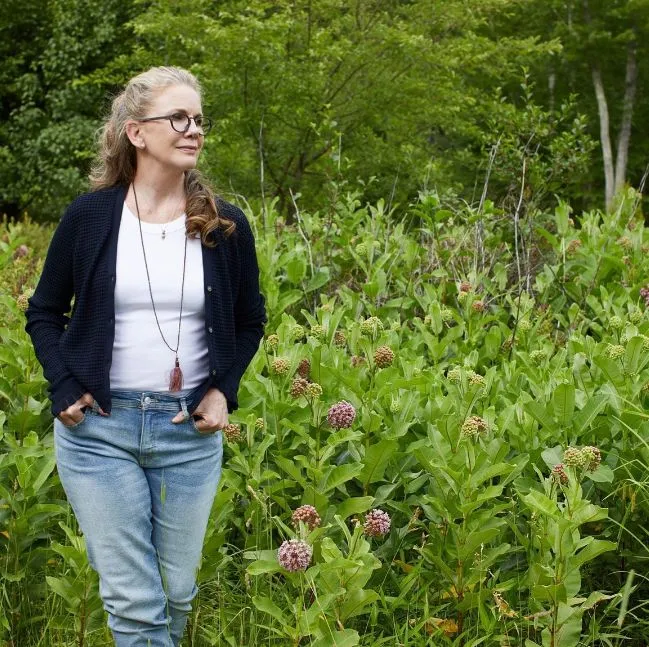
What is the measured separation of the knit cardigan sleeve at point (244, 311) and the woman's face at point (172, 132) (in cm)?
21

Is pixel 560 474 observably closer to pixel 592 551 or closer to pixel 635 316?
pixel 592 551

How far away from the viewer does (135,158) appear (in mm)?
2938

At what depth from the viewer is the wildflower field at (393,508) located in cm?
284

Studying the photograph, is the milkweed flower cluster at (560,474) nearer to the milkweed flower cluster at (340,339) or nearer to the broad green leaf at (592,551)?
the broad green leaf at (592,551)

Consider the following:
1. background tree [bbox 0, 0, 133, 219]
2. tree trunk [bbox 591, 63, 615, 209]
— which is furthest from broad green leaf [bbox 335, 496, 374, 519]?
tree trunk [bbox 591, 63, 615, 209]

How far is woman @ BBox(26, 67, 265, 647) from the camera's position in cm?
266

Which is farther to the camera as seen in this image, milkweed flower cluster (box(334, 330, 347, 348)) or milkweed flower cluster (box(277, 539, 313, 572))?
milkweed flower cluster (box(334, 330, 347, 348))

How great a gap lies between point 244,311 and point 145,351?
416 mm

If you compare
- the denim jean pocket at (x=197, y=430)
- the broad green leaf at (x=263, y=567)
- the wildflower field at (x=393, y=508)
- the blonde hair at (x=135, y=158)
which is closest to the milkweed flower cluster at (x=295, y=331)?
the wildflower field at (x=393, y=508)

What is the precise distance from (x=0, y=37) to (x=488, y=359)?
20.1 meters

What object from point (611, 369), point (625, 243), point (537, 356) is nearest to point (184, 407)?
point (611, 369)

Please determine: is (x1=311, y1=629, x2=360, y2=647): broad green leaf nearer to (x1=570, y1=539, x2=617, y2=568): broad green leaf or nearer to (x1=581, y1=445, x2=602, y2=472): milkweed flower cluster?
(x1=570, y1=539, x2=617, y2=568): broad green leaf

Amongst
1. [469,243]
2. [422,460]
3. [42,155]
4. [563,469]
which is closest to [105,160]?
[422,460]

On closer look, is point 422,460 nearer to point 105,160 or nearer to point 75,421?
point 75,421
